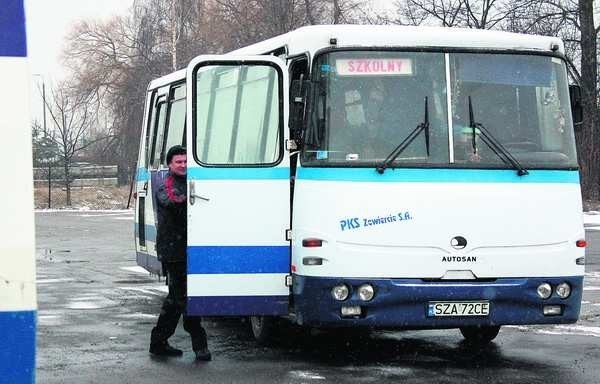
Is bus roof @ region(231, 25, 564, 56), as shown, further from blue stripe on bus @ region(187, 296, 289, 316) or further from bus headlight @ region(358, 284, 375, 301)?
blue stripe on bus @ region(187, 296, 289, 316)

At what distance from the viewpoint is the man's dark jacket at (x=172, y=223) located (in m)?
9.64

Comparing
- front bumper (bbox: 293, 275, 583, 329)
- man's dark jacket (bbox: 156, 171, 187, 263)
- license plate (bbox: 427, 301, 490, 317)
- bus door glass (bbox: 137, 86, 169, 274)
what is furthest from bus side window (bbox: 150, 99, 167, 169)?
license plate (bbox: 427, 301, 490, 317)

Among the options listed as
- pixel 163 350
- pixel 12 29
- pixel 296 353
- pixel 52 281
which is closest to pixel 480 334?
pixel 296 353

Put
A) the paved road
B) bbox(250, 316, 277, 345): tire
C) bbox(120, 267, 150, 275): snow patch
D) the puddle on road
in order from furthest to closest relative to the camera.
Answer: bbox(120, 267, 150, 275): snow patch, the puddle on road, bbox(250, 316, 277, 345): tire, the paved road

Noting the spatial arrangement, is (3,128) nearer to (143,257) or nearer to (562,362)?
(562,362)

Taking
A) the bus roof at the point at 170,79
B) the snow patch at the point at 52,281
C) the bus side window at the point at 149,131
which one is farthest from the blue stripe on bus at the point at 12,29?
the snow patch at the point at 52,281

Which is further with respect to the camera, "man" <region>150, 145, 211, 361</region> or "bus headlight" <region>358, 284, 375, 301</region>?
"man" <region>150, 145, 211, 361</region>

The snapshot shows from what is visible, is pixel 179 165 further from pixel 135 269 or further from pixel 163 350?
pixel 135 269

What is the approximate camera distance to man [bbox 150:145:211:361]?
9.66 metres

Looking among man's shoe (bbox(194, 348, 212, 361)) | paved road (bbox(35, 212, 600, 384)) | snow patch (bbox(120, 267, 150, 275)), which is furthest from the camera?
snow patch (bbox(120, 267, 150, 275))

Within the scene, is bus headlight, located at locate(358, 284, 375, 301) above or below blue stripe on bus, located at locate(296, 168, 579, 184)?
below

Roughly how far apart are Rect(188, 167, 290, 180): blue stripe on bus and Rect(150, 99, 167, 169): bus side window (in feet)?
14.5

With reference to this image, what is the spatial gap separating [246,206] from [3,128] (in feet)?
21.3

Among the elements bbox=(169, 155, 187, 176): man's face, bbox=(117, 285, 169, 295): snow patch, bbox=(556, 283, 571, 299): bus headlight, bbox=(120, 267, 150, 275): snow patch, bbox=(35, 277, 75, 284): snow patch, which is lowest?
bbox=(117, 285, 169, 295): snow patch
